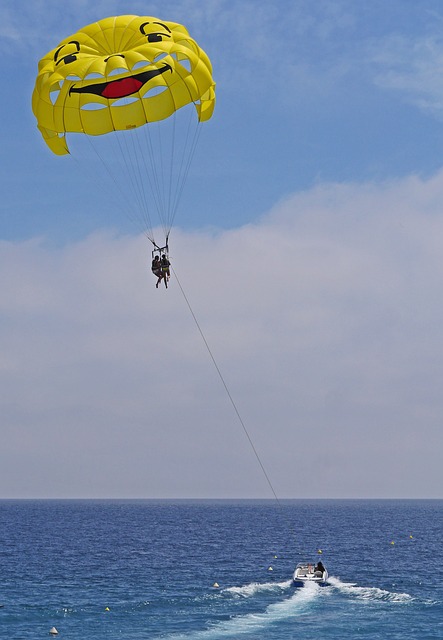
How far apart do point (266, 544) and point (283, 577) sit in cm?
3590

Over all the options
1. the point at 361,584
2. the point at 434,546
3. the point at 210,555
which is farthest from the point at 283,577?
the point at 434,546

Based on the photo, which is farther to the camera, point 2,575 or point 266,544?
point 266,544

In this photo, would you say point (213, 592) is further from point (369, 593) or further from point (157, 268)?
point (157, 268)

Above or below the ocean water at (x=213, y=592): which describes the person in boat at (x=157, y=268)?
above

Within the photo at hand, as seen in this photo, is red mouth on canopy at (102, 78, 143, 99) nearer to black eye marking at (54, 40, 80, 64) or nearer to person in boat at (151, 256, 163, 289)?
black eye marking at (54, 40, 80, 64)

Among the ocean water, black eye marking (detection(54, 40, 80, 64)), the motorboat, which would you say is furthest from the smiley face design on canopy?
the motorboat

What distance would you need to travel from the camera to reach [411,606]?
50.4 metres

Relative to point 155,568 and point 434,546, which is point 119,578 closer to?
point 155,568

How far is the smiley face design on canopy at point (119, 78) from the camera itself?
35.5 metres

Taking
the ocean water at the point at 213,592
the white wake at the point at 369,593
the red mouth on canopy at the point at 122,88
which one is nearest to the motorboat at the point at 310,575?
the ocean water at the point at 213,592

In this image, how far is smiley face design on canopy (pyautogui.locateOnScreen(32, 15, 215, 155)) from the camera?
3550 centimetres

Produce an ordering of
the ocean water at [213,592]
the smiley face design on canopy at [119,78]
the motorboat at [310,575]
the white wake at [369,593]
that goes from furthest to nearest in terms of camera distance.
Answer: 1. the motorboat at [310,575]
2. the white wake at [369,593]
3. the ocean water at [213,592]
4. the smiley face design on canopy at [119,78]

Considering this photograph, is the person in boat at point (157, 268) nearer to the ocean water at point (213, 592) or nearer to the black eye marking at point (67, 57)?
the black eye marking at point (67, 57)

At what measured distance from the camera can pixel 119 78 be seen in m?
35.5
